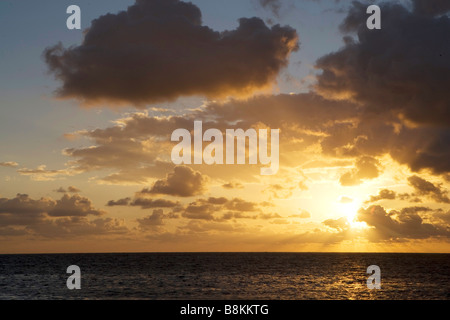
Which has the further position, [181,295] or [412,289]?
[412,289]

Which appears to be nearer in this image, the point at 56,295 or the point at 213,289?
the point at 56,295

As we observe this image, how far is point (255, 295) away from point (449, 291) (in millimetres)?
32397
